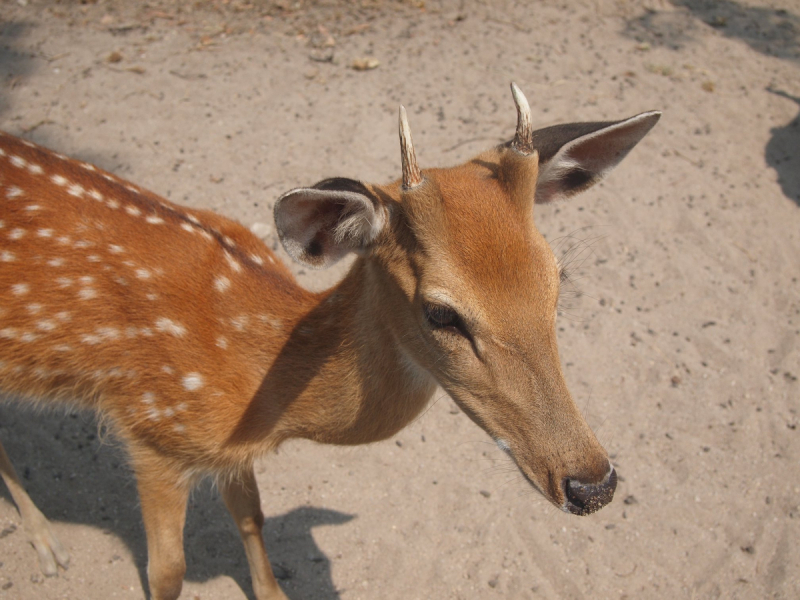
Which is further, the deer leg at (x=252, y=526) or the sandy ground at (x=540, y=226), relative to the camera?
the sandy ground at (x=540, y=226)

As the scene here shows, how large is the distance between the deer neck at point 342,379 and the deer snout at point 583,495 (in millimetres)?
671

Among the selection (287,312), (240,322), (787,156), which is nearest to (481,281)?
(287,312)

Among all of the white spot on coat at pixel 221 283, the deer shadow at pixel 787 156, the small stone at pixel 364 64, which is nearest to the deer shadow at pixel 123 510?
the white spot on coat at pixel 221 283

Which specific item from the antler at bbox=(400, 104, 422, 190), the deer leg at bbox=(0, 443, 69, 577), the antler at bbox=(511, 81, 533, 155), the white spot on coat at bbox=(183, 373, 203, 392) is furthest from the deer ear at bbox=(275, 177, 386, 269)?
the deer leg at bbox=(0, 443, 69, 577)

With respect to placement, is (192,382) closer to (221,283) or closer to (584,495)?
(221,283)

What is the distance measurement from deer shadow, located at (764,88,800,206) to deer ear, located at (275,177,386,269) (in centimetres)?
440

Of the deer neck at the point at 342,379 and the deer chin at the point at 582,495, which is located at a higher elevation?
the deer chin at the point at 582,495

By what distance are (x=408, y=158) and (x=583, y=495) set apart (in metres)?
1.09

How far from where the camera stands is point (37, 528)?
3129mm

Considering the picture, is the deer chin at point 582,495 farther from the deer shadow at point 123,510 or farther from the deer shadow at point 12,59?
the deer shadow at point 12,59

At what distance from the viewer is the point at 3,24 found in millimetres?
6012

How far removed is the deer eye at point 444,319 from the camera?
2.01 metres

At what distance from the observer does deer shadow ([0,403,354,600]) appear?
326 centimetres

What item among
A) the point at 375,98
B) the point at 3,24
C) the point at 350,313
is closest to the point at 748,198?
the point at 375,98
